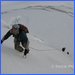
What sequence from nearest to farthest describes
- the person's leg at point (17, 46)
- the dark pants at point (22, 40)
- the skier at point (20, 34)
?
1. the skier at point (20, 34)
2. the dark pants at point (22, 40)
3. the person's leg at point (17, 46)

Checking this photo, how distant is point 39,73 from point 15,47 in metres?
1.02

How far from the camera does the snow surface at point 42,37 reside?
7582mm

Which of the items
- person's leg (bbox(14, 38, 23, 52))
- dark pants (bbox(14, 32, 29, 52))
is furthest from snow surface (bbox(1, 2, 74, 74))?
dark pants (bbox(14, 32, 29, 52))

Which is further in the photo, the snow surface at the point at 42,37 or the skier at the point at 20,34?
the snow surface at the point at 42,37

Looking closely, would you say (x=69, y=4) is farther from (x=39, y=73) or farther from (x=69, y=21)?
(x=39, y=73)

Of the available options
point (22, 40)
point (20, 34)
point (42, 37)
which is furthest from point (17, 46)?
point (42, 37)

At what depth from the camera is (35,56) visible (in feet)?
28.1

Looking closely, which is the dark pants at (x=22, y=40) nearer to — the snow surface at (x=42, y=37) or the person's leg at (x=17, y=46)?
the person's leg at (x=17, y=46)

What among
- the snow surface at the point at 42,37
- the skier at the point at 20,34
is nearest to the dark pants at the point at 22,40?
the skier at the point at 20,34

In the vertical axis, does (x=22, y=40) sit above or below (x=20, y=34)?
below

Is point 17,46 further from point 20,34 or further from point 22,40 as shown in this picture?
point 20,34

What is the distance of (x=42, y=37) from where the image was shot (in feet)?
36.1

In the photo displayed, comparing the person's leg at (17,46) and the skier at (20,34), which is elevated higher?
the skier at (20,34)

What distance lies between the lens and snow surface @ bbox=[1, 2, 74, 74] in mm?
7582
